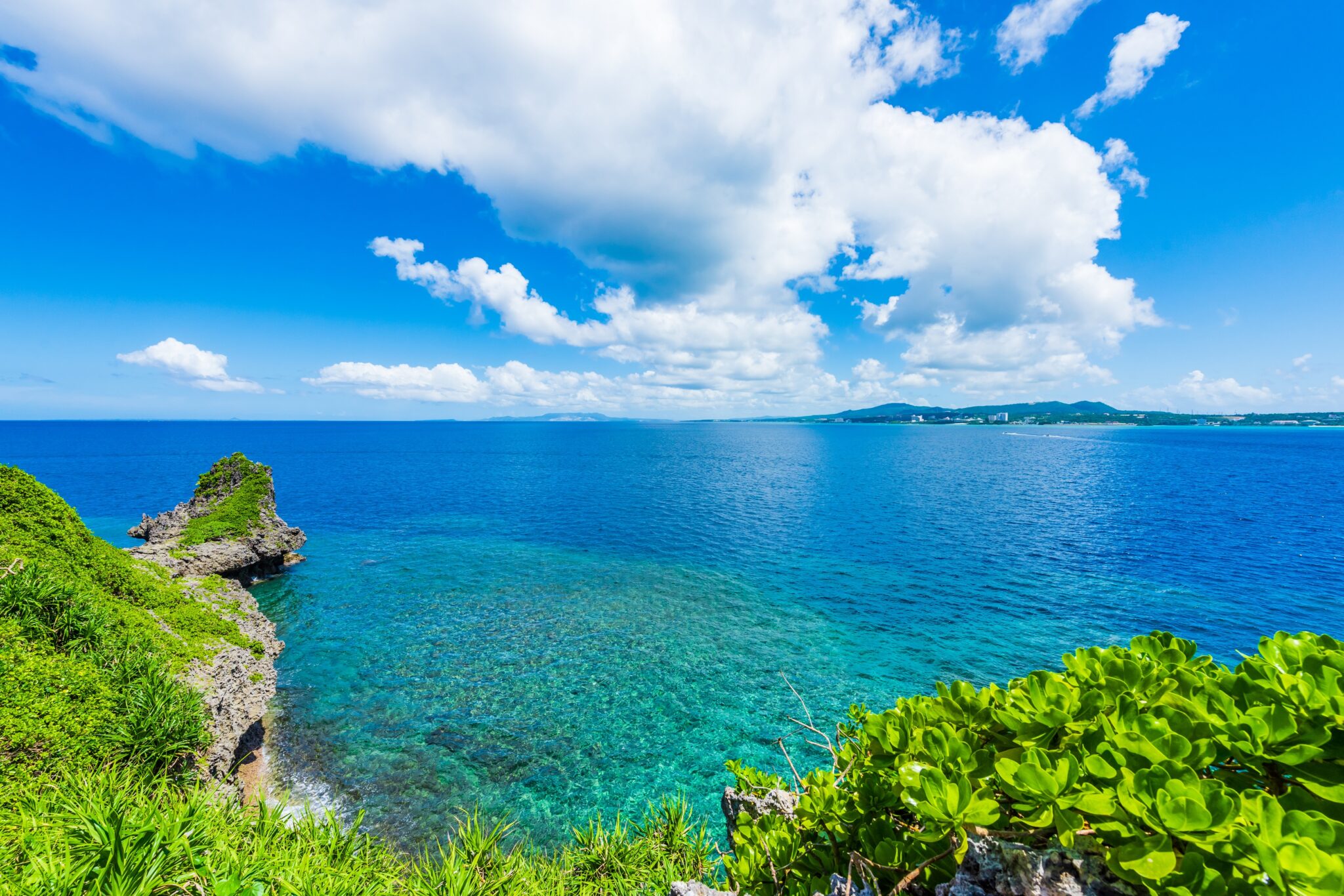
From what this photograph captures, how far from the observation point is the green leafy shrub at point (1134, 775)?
2.32 metres

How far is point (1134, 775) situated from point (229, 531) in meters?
48.1

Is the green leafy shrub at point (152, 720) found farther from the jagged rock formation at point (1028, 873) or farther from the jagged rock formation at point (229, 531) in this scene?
the jagged rock formation at point (229, 531)

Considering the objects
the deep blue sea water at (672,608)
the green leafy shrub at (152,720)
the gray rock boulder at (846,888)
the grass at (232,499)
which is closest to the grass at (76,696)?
the green leafy shrub at (152,720)

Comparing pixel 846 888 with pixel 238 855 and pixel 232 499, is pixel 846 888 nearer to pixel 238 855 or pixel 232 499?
pixel 238 855

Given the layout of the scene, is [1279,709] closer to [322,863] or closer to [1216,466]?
[322,863]

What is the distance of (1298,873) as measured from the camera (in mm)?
2061

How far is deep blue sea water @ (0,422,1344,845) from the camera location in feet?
59.8

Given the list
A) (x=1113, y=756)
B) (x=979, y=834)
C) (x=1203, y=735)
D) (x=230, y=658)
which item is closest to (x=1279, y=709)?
(x=1203, y=735)

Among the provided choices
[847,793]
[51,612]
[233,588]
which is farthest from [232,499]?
[847,793]

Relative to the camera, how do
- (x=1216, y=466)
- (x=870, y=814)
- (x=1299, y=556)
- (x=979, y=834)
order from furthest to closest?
(x=1216, y=466) < (x=1299, y=556) < (x=870, y=814) < (x=979, y=834)

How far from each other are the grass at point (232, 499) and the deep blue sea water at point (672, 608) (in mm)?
5336

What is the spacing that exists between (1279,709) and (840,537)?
47.1 metres

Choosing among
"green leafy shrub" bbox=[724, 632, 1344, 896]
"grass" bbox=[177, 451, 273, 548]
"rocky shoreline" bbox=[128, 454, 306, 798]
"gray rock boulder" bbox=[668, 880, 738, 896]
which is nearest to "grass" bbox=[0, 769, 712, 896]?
"rocky shoreline" bbox=[128, 454, 306, 798]

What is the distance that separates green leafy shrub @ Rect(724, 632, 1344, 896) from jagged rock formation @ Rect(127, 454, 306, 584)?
3871 cm
